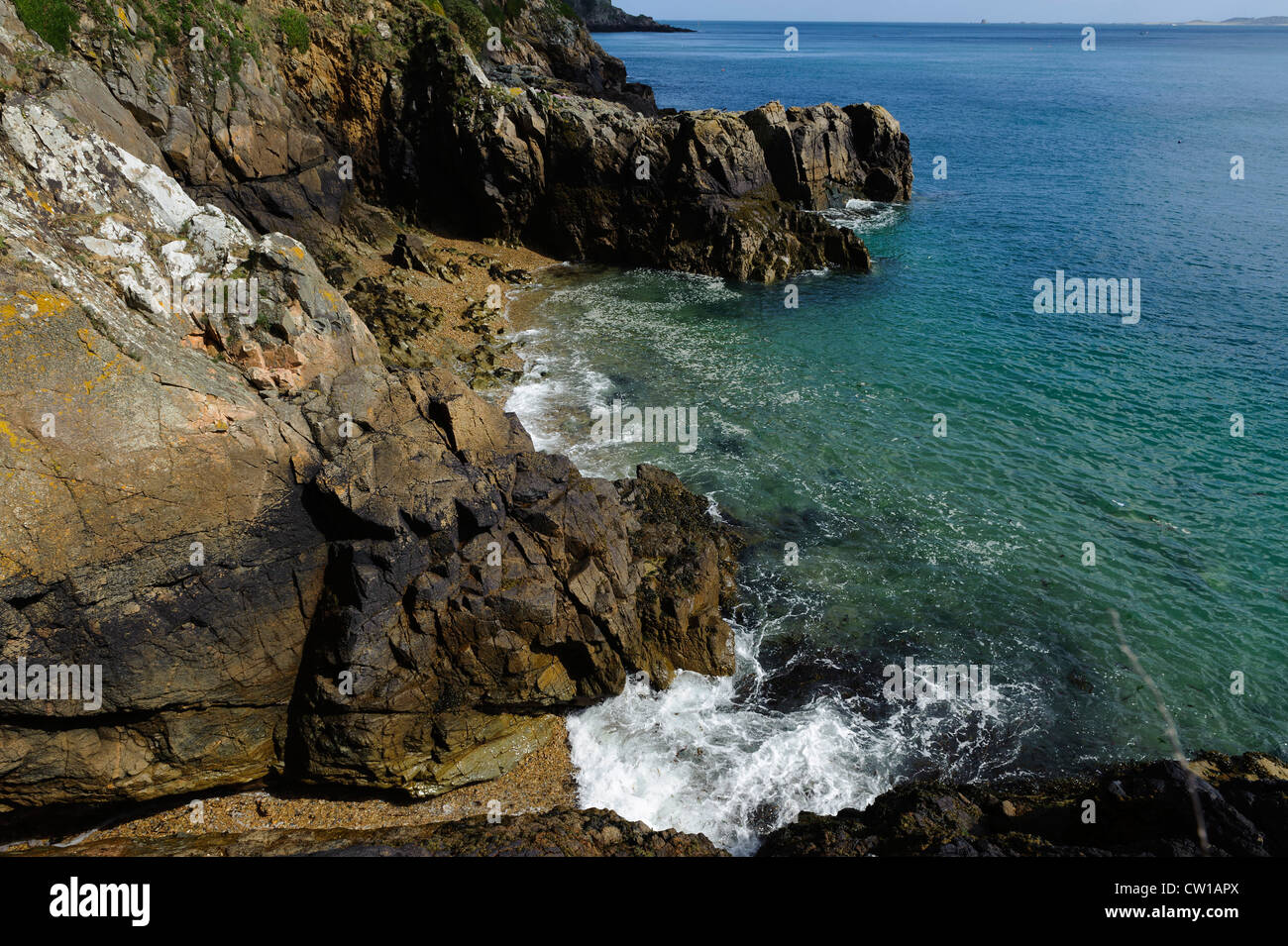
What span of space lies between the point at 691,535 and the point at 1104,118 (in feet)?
358

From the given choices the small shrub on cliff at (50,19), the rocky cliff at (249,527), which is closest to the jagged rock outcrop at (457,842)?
the rocky cliff at (249,527)

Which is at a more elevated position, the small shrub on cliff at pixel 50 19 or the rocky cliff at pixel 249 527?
the small shrub on cliff at pixel 50 19

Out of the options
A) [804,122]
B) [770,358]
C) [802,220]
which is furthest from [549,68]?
[770,358]

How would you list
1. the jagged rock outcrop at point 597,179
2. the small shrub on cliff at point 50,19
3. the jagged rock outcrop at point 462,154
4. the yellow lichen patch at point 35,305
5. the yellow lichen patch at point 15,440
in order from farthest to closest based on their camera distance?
the jagged rock outcrop at point 597,179 < the jagged rock outcrop at point 462,154 < the small shrub on cliff at point 50,19 < the yellow lichen patch at point 35,305 < the yellow lichen patch at point 15,440

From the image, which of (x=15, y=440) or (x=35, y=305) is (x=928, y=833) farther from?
(x=35, y=305)

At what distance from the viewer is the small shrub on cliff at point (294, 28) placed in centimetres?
3872

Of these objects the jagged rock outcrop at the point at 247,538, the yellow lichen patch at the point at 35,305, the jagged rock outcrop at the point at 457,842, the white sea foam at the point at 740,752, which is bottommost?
the white sea foam at the point at 740,752

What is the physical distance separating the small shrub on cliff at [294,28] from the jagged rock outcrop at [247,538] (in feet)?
71.4

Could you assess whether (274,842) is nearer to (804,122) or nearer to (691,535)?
(691,535)

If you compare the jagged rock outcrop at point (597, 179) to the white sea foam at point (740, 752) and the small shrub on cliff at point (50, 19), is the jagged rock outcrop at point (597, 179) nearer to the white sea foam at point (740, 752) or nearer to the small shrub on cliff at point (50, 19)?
the small shrub on cliff at point (50, 19)

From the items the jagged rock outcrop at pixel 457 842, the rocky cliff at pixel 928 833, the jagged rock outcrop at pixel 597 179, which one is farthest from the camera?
the jagged rock outcrop at pixel 597 179

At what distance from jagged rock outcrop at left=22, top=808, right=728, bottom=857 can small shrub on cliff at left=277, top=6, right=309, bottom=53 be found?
40289mm

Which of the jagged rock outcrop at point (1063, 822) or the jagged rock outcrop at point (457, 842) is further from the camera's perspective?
the jagged rock outcrop at point (457, 842)
